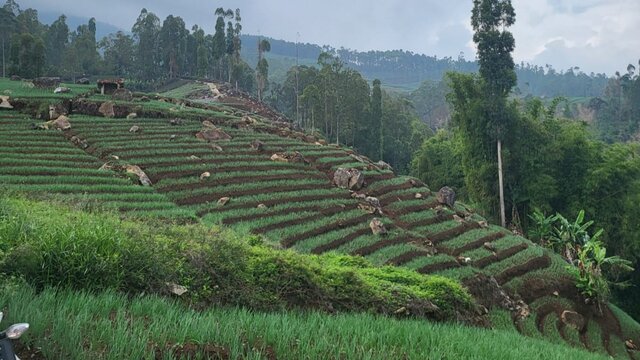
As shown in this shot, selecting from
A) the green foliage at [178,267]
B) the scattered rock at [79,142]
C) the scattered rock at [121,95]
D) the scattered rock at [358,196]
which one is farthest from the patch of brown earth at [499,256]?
the scattered rock at [121,95]

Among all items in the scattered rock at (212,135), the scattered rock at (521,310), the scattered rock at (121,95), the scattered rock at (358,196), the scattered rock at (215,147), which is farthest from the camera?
the scattered rock at (121,95)

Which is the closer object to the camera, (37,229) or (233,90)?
(37,229)

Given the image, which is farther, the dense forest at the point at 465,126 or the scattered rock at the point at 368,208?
the dense forest at the point at 465,126

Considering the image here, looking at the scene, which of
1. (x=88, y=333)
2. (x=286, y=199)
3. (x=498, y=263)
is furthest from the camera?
(x=286, y=199)

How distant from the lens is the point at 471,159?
1439 inches

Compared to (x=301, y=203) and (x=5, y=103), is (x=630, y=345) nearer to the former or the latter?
(x=301, y=203)

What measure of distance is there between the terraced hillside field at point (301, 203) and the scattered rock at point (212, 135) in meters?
0.38

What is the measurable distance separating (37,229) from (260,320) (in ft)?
9.98

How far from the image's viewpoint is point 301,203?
80.9 ft

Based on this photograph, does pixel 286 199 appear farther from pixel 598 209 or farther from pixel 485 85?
pixel 598 209

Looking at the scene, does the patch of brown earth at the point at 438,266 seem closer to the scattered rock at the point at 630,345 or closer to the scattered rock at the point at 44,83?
the scattered rock at the point at 630,345

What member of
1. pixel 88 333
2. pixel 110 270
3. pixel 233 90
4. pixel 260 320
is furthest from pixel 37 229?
pixel 233 90

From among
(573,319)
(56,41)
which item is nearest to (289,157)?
(573,319)

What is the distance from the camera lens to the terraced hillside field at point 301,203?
19.5 metres
